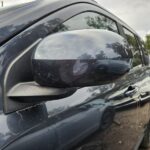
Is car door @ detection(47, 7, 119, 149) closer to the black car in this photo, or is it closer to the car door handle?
the black car

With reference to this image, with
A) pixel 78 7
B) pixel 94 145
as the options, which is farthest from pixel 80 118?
pixel 78 7

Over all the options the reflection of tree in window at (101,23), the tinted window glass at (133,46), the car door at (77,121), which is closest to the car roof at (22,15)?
the car door at (77,121)

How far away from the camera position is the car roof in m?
1.74

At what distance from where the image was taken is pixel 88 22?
2654 mm

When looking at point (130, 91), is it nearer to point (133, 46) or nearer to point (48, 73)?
point (133, 46)

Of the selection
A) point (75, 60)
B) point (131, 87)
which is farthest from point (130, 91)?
point (75, 60)

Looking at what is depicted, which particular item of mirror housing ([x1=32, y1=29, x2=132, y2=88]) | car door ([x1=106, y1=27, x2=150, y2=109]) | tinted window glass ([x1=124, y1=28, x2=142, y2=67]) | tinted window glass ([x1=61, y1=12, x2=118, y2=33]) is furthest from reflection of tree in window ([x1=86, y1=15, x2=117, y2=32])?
mirror housing ([x1=32, y1=29, x2=132, y2=88])

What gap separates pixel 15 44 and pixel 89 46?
317 millimetres

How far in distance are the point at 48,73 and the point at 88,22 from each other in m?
1.18

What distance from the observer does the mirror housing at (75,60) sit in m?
1.52

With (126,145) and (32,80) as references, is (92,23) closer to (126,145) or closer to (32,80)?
(126,145)

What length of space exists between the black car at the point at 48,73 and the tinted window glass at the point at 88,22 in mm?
224

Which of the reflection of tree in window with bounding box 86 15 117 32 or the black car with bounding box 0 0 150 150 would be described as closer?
the black car with bounding box 0 0 150 150

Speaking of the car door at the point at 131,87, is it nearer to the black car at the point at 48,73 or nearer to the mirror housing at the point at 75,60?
the black car at the point at 48,73
